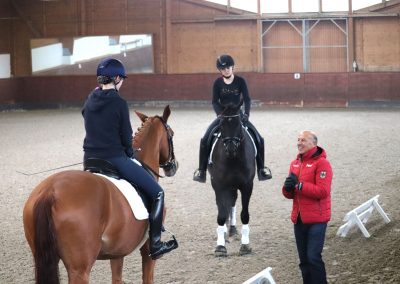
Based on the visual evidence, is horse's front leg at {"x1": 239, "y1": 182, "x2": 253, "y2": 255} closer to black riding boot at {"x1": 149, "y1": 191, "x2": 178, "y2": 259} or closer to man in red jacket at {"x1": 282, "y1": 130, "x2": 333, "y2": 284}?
man in red jacket at {"x1": 282, "y1": 130, "x2": 333, "y2": 284}

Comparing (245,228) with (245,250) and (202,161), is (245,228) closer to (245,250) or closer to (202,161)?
(245,250)

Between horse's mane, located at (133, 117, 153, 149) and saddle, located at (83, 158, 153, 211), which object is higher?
horse's mane, located at (133, 117, 153, 149)

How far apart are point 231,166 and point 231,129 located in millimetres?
467

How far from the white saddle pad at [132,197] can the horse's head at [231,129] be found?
2147 millimetres

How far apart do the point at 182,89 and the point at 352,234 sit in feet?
67.1

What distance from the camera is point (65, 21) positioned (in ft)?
96.0

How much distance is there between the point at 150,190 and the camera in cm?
498

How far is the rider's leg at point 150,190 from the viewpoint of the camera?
4.89 meters

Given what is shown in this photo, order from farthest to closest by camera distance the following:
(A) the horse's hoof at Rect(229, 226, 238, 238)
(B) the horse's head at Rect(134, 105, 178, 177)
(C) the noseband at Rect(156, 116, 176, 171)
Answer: (A) the horse's hoof at Rect(229, 226, 238, 238) → (C) the noseband at Rect(156, 116, 176, 171) → (B) the horse's head at Rect(134, 105, 178, 177)

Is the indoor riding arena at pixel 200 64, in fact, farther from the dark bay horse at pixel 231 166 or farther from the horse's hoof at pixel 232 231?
the dark bay horse at pixel 231 166

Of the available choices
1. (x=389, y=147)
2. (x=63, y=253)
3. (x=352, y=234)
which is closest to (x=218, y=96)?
(x=352, y=234)

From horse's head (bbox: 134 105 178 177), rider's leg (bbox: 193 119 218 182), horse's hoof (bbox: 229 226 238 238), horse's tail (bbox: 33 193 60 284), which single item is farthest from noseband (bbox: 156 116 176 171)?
horse's tail (bbox: 33 193 60 284)

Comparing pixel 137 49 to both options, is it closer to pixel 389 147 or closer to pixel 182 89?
pixel 182 89

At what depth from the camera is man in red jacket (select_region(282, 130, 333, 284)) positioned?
5.30 metres
